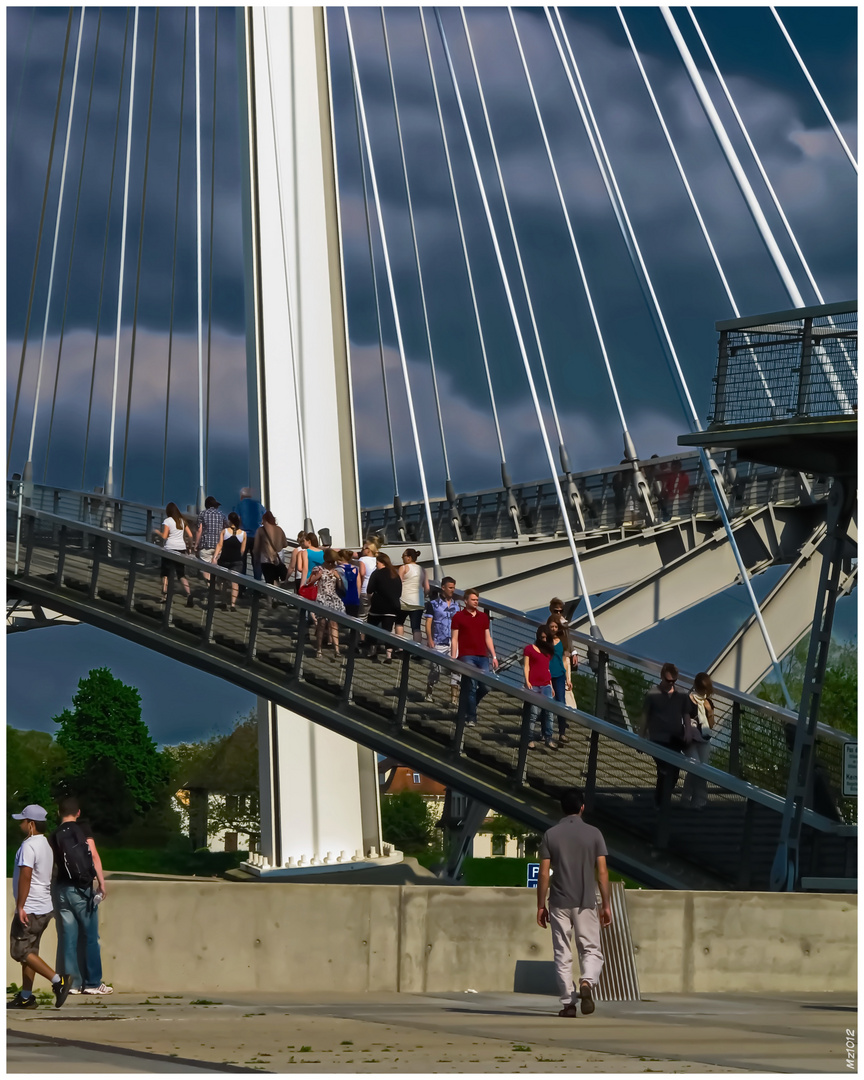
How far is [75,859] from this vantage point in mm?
10977

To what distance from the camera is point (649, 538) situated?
105 ft

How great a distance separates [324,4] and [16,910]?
19.9 m

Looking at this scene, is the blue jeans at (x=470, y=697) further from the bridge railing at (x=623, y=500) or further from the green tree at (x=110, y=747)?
the green tree at (x=110, y=747)

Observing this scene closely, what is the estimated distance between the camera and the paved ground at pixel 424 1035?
7598 millimetres

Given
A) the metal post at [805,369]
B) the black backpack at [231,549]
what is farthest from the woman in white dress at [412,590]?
the metal post at [805,369]

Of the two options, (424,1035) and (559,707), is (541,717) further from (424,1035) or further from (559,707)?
(424,1035)

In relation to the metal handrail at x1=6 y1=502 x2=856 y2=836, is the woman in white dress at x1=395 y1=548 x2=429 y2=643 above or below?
above

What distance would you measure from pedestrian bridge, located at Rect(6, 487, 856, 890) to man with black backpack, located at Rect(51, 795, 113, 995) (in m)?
5.48

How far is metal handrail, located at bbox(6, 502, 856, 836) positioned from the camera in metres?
14.9

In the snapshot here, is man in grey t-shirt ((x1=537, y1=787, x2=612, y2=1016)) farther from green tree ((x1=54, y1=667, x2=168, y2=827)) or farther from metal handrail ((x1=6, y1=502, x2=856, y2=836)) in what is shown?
green tree ((x1=54, y1=667, x2=168, y2=827))

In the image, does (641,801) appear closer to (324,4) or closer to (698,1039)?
(698,1039)

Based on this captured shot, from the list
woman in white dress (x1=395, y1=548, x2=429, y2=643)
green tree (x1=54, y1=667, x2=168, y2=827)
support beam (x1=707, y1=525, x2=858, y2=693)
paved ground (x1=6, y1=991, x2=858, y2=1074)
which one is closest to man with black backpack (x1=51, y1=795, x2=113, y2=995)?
paved ground (x1=6, y1=991, x2=858, y2=1074)

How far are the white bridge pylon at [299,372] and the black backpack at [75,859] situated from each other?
14454 millimetres

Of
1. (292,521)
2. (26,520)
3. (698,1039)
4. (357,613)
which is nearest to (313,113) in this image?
(292,521)
